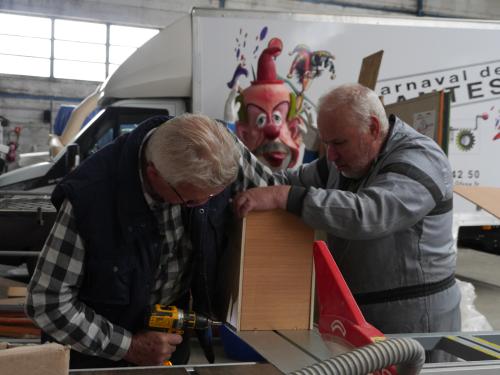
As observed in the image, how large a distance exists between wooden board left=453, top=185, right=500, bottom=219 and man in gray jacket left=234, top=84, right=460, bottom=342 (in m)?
0.90

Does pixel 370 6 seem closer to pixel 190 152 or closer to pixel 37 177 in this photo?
pixel 37 177

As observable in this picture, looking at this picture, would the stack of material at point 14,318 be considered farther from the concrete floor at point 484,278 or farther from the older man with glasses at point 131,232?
the concrete floor at point 484,278

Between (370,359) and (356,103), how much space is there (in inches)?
36.6

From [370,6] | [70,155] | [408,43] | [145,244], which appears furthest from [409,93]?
[370,6]

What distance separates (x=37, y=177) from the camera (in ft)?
16.0

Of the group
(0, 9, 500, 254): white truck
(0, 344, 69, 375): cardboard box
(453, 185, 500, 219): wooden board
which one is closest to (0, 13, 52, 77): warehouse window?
(0, 9, 500, 254): white truck

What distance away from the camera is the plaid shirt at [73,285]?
140 cm

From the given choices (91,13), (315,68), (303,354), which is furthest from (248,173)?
(91,13)

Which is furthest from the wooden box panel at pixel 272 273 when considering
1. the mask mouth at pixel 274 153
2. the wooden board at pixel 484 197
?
the mask mouth at pixel 274 153

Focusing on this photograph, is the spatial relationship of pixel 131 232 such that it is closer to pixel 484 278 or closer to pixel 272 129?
pixel 272 129

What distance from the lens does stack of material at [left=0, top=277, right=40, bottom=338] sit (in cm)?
353

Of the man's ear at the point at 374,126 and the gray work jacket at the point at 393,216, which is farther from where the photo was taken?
the man's ear at the point at 374,126

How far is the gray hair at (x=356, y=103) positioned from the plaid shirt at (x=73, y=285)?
58 cm

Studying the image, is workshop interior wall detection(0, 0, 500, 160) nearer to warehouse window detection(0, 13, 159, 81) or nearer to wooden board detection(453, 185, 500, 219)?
warehouse window detection(0, 13, 159, 81)
